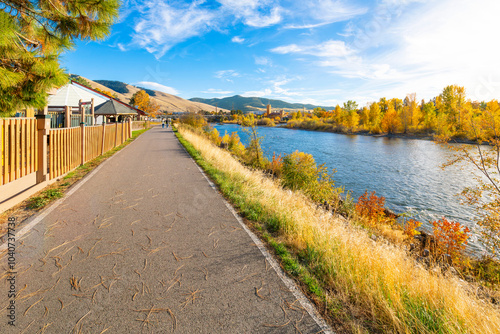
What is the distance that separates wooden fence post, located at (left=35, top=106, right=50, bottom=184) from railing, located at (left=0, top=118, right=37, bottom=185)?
5.6 inches

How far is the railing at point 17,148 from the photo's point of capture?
4.86 metres

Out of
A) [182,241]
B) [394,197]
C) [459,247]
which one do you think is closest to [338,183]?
[394,197]

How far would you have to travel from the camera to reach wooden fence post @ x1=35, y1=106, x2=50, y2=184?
20.6 ft

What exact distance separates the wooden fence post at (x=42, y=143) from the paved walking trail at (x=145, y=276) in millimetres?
1894

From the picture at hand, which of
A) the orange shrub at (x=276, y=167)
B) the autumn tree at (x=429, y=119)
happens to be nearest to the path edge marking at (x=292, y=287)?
the orange shrub at (x=276, y=167)

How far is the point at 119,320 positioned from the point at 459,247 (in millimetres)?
8894

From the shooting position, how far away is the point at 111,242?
12.5ft

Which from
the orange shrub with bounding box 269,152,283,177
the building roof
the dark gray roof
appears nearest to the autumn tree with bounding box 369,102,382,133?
the orange shrub with bounding box 269,152,283,177

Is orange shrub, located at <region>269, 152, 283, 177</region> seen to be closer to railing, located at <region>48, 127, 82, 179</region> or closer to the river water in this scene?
the river water

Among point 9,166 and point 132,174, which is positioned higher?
point 9,166

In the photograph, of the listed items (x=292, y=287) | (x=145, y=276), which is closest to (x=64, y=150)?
(x=145, y=276)

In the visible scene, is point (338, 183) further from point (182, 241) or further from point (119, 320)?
point (119, 320)

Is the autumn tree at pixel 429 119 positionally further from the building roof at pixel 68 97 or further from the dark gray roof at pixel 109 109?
the building roof at pixel 68 97

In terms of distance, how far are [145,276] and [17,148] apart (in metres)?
4.65
